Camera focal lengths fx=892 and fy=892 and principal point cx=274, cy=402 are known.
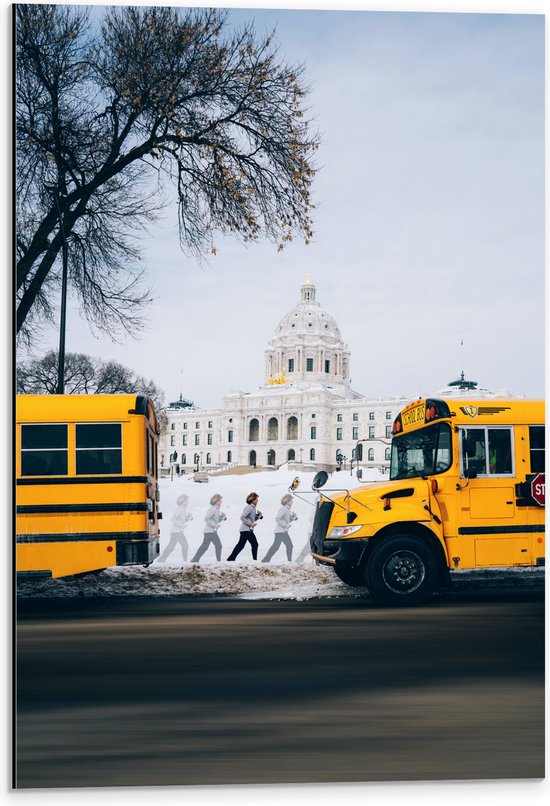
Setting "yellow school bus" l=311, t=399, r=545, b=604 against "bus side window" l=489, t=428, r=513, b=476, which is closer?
"yellow school bus" l=311, t=399, r=545, b=604

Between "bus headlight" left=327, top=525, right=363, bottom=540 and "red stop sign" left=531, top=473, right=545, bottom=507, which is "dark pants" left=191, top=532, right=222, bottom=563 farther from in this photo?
"red stop sign" left=531, top=473, right=545, bottom=507

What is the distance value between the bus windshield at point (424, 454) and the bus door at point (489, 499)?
0.16 metres

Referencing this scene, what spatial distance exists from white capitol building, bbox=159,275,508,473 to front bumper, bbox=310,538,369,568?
0.73 m

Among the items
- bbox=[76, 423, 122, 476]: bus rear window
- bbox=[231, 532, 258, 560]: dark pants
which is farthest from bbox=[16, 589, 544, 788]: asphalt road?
bbox=[76, 423, 122, 476]: bus rear window

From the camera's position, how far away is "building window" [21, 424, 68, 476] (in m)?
7.45

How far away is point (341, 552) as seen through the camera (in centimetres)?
835

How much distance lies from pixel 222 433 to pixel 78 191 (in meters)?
2.41

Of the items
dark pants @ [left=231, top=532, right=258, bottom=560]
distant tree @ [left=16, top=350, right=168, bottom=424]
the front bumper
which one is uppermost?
distant tree @ [left=16, top=350, right=168, bottom=424]

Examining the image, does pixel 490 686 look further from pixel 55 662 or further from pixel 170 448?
pixel 170 448

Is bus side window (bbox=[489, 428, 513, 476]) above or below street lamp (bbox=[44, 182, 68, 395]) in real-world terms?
below

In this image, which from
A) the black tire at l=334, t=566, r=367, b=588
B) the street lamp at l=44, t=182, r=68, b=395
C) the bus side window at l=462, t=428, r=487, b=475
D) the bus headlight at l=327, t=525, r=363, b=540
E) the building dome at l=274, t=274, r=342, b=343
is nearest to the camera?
the street lamp at l=44, t=182, r=68, b=395

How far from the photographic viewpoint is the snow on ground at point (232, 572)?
7602 millimetres

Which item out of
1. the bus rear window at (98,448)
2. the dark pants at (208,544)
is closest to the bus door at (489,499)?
the dark pants at (208,544)

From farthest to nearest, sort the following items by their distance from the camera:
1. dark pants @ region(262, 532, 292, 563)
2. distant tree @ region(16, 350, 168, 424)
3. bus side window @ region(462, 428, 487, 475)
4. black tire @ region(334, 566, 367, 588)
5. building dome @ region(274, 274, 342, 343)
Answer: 1. bus side window @ region(462, 428, 487, 475)
2. black tire @ region(334, 566, 367, 588)
3. dark pants @ region(262, 532, 292, 563)
4. building dome @ region(274, 274, 342, 343)
5. distant tree @ region(16, 350, 168, 424)
